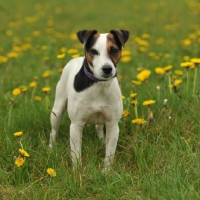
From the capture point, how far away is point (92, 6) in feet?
49.0

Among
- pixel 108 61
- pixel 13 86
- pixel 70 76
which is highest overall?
pixel 108 61

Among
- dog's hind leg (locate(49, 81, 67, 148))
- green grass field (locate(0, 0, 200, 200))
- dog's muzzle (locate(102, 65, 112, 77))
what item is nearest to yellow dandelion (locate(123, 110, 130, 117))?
green grass field (locate(0, 0, 200, 200))

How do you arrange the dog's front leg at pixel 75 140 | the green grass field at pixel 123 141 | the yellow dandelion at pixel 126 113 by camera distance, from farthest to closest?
the yellow dandelion at pixel 126 113 → the dog's front leg at pixel 75 140 → the green grass field at pixel 123 141

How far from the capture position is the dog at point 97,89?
340 cm

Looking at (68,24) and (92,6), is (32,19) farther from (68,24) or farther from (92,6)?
(92,6)

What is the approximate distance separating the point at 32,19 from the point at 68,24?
1.09 meters

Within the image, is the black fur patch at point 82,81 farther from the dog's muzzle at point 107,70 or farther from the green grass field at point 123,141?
the green grass field at point 123,141

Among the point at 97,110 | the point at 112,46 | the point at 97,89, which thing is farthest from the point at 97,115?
the point at 112,46

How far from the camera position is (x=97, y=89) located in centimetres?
361

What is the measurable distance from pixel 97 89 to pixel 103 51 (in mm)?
396

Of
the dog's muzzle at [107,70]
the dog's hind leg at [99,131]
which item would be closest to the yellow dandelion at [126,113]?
the dog's hind leg at [99,131]

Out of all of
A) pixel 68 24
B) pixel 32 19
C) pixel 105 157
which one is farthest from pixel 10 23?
pixel 105 157

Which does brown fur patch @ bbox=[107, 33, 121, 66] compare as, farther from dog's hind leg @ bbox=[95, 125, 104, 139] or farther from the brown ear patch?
dog's hind leg @ bbox=[95, 125, 104, 139]

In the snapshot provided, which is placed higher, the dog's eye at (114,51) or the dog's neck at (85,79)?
the dog's eye at (114,51)
